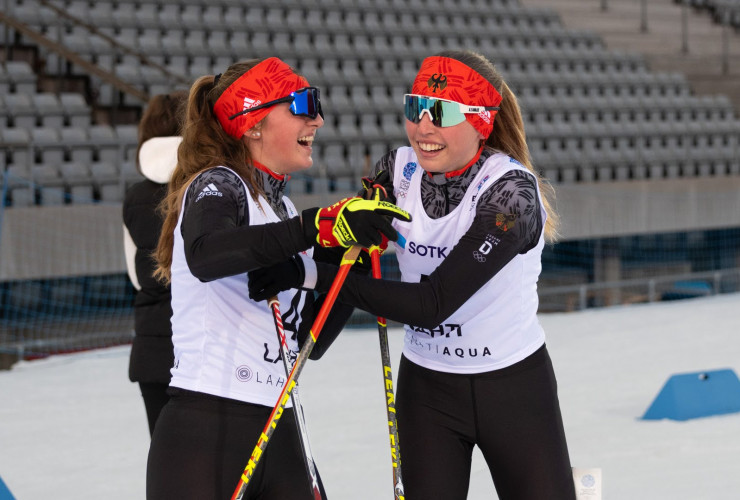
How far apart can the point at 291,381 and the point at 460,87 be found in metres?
0.85

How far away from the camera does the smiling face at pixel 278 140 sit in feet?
7.67

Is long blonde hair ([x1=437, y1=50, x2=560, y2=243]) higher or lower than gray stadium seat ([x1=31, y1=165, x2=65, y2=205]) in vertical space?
higher

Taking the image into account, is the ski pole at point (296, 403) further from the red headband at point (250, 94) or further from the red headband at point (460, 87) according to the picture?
the red headband at point (460, 87)

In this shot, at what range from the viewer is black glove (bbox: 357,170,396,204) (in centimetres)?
244

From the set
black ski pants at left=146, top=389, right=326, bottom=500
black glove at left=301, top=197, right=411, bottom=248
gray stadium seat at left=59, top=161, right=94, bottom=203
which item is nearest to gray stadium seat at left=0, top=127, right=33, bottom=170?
gray stadium seat at left=59, top=161, right=94, bottom=203

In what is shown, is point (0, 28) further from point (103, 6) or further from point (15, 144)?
point (15, 144)

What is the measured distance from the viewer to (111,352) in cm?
799

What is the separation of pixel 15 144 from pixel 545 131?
720 centimetres

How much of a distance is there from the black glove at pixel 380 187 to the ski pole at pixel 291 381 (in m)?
0.26

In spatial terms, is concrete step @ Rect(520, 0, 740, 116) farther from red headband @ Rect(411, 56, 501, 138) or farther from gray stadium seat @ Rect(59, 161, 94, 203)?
red headband @ Rect(411, 56, 501, 138)

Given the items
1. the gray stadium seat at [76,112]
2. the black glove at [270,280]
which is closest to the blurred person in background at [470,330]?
the black glove at [270,280]

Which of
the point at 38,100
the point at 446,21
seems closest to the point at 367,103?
the point at 446,21

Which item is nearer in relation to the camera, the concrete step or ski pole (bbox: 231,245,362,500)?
ski pole (bbox: 231,245,362,500)

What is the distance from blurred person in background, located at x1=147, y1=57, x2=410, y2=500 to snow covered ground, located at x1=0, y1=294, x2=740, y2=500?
0.55 metres
